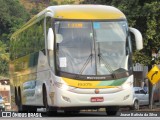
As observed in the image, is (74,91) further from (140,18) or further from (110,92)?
(140,18)

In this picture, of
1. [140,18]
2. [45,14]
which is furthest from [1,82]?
[45,14]

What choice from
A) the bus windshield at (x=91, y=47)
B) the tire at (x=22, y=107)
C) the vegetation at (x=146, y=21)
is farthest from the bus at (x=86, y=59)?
the vegetation at (x=146, y=21)

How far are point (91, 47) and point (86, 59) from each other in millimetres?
464

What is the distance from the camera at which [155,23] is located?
27453 mm

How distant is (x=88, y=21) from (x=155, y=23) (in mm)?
11123

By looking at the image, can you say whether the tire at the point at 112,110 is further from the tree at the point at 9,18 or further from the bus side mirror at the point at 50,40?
the tree at the point at 9,18

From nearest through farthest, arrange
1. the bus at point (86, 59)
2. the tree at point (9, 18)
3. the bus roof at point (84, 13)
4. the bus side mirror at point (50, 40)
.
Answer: the bus at point (86, 59), the bus side mirror at point (50, 40), the bus roof at point (84, 13), the tree at point (9, 18)

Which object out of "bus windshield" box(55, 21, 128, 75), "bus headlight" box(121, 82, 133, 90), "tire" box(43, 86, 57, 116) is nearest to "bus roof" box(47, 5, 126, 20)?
"bus windshield" box(55, 21, 128, 75)

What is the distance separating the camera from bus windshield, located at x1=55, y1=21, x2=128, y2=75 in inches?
647

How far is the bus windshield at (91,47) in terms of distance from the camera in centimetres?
1644

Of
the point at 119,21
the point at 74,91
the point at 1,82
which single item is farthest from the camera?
the point at 1,82

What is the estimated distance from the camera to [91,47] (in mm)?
16656

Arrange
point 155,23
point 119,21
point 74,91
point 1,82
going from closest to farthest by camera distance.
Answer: point 74,91
point 119,21
point 155,23
point 1,82

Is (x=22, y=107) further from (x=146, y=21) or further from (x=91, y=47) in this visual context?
(x=146, y=21)
